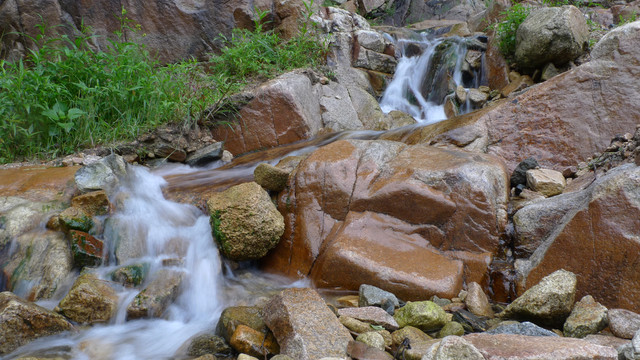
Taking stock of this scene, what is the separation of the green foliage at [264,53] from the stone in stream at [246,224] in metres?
3.64

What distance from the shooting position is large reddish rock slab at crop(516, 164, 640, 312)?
2410 millimetres

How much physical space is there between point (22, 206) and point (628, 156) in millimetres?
4941

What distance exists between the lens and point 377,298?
105 inches

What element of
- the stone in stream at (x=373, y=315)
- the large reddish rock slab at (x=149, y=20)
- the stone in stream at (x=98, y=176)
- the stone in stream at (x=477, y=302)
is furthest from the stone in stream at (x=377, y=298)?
the large reddish rock slab at (x=149, y=20)

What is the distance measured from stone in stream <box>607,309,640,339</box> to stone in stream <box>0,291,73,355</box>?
309 centimetres

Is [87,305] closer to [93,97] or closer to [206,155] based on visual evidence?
[206,155]

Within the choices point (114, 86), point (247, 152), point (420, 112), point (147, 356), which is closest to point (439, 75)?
point (420, 112)

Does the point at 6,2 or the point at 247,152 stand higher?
the point at 6,2

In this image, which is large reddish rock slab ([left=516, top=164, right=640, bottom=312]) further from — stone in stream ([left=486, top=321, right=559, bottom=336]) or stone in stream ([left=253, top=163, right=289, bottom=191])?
stone in stream ([left=253, top=163, right=289, bottom=191])

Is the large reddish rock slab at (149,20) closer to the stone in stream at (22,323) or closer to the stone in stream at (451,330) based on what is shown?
the stone in stream at (22,323)

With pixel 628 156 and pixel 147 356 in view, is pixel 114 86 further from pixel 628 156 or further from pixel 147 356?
pixel 628 156

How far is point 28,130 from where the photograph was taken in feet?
15.4

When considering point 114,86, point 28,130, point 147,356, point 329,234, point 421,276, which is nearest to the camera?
point 147,356

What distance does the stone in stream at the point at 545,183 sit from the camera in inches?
138
